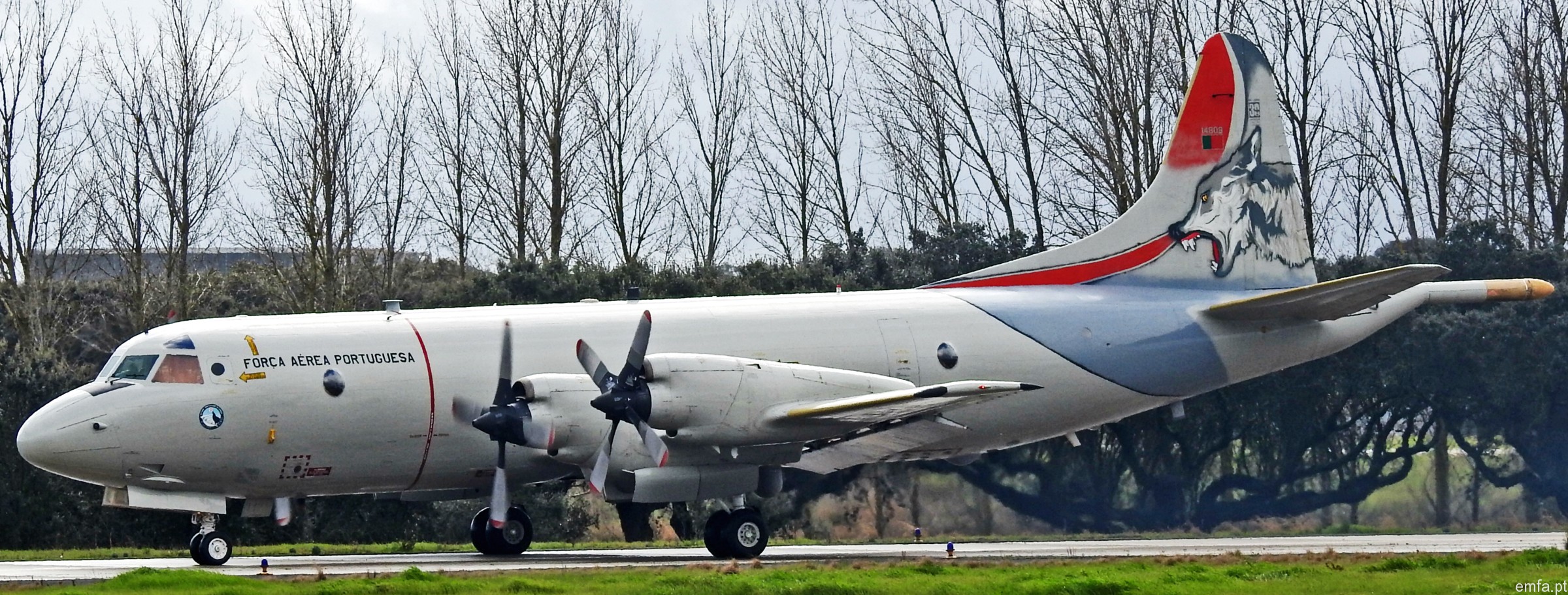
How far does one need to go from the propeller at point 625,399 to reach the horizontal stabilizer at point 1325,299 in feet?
29.1

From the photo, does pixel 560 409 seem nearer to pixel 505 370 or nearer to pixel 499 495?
pixel 505 370

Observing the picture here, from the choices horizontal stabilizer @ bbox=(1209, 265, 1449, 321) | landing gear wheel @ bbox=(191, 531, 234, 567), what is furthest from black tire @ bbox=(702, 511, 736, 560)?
horizontal stabilizer @ bbox=(1209, 265, 1449, 321)

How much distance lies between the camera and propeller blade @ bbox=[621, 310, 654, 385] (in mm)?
20047

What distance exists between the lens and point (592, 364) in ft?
68.4

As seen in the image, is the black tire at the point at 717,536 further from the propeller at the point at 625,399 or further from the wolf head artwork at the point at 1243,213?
the wolf head artwork at the point at 1243,213

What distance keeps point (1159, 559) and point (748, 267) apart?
19.4 m

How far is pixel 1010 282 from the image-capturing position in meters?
25.2

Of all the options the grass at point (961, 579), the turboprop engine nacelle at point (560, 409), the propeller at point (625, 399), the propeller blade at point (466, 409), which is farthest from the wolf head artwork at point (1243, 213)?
the propeller blade at point (466, 409)

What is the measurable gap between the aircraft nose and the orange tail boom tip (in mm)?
18895

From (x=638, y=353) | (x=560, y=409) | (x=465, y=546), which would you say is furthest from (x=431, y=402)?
(x=465, y=546)

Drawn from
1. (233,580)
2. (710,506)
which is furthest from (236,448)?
(710,506)

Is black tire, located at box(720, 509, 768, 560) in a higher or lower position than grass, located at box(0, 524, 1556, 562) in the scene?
higher

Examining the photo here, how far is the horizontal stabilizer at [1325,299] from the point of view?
2203 centimetres

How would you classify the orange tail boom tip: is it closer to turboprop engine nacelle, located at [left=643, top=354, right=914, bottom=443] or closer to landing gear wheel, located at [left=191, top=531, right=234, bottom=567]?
turboprop engine nacelle, located at [left=643, top=354, right=914, bottom=443]
